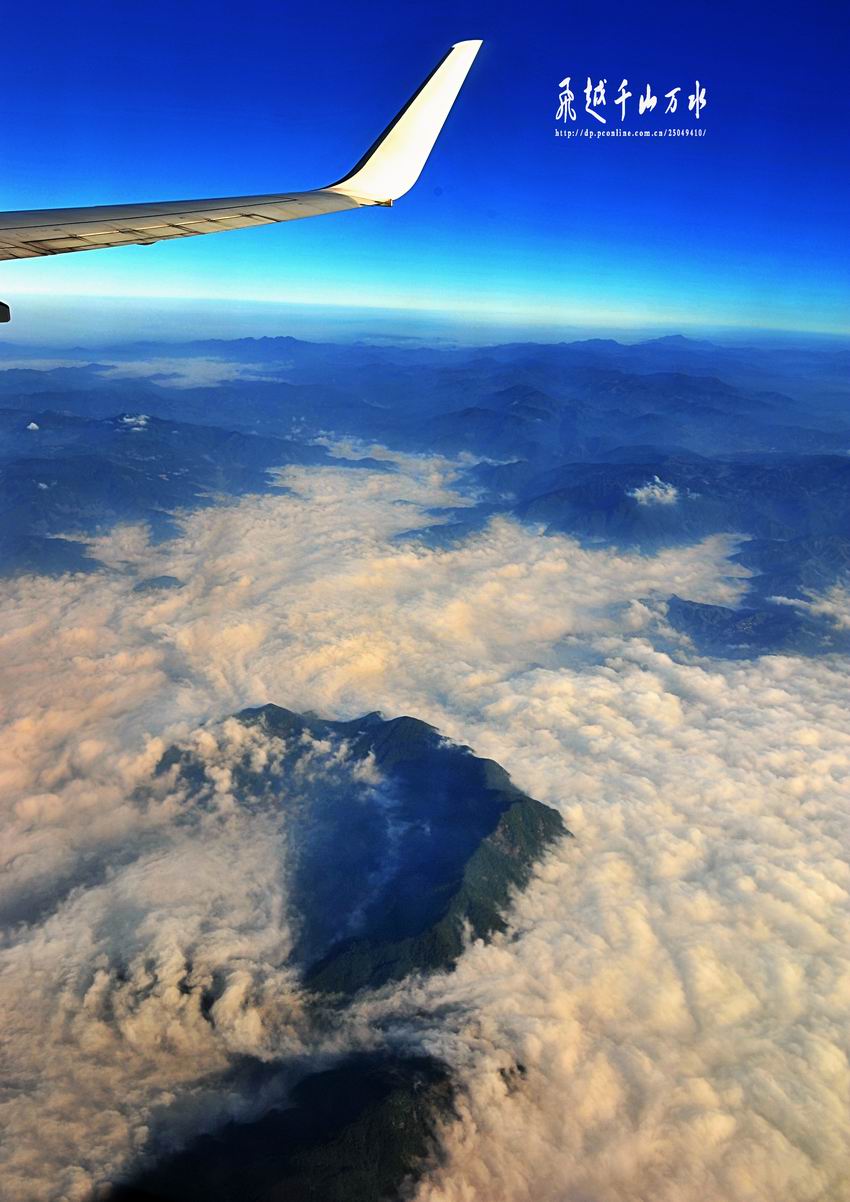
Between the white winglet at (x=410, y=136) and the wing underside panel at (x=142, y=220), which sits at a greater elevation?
the white winglet at (x=410, y=136)

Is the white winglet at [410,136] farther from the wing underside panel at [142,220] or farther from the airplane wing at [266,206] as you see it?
the wing underside panel at [142,220]

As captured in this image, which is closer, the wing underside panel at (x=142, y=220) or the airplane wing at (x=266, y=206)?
the wing underside panel at (x=142, y=220)

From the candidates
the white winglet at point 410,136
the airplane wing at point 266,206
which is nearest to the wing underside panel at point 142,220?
the airplane wing at point 266,206

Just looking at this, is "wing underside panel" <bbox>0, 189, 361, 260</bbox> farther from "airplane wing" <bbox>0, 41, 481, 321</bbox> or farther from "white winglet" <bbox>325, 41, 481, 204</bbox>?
"white winglet" <bbox>325, 41, 481, 204</bbox>

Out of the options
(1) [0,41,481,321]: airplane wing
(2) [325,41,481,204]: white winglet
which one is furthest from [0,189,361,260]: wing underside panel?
(2) [325,41,481,204]: white winglet

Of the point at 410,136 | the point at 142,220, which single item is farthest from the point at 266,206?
the point at 410,136

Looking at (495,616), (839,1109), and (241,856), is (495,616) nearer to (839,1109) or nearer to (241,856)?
(241,856)

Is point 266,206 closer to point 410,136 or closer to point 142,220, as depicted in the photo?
point 142,220

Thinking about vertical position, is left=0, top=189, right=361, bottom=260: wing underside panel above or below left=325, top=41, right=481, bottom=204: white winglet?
below

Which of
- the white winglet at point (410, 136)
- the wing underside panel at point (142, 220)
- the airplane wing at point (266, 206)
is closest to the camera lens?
the wing underside panel at point (142, 220)
